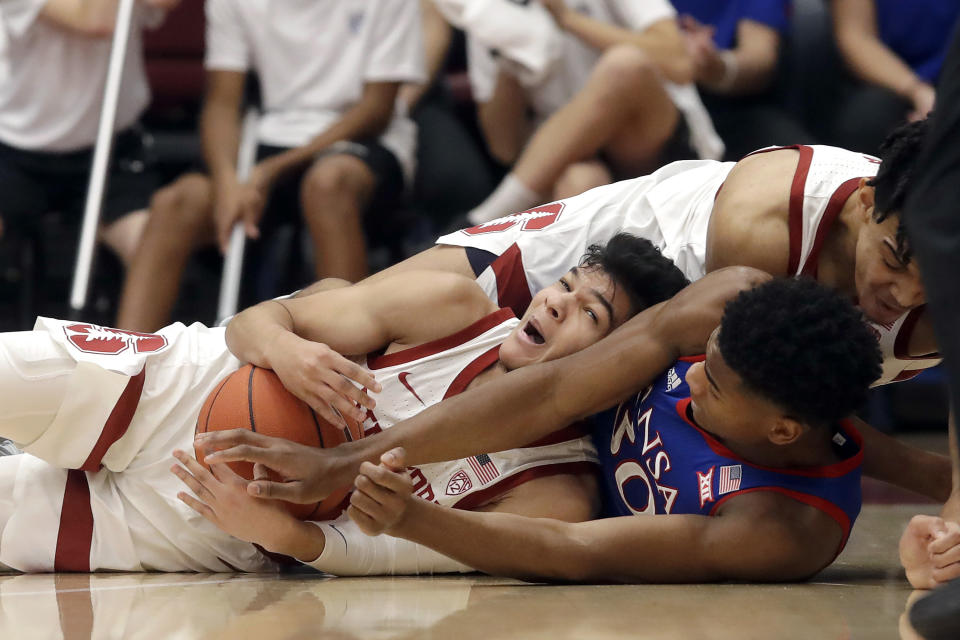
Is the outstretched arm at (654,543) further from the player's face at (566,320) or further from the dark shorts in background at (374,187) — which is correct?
the dark shorts in background at (374,187)

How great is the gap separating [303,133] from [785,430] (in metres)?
2.29

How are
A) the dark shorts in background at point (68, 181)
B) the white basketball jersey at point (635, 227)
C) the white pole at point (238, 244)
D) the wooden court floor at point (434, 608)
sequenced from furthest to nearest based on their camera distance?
the dark shorts in background at point (68, 181)
the white pole at point (238, 244)
the white basketball jersey at point (635, 227)
the wooden court floor at point (434, 608)

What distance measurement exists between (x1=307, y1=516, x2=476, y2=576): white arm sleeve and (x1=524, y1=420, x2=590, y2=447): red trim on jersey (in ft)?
0.83

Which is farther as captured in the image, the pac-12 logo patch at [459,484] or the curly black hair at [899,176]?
the pac-12 logo patch at [459,484]

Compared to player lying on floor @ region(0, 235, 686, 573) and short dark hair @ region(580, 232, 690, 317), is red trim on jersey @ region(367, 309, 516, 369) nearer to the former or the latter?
player lying on floor @ region(0, 235, 686, 573)

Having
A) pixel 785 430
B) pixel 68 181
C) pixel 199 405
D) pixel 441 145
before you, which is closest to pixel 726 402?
pixel 785 430

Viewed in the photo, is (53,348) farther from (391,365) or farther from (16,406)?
(391,365)

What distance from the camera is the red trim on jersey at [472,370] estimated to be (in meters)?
2.07

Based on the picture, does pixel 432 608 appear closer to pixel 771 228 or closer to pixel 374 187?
pixel 771 228

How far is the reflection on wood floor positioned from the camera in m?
1.49

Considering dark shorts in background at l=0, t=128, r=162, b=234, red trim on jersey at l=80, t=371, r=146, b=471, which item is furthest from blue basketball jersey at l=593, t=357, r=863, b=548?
dark shorts in background at l=0, t=128, r=162, b=234

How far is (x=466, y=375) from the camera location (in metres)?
2.08

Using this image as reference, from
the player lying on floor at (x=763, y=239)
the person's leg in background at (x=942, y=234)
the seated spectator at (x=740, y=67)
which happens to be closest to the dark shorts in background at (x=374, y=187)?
the seated spectator at (x=740, y=67)

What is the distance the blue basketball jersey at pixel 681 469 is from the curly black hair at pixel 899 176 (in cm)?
36
